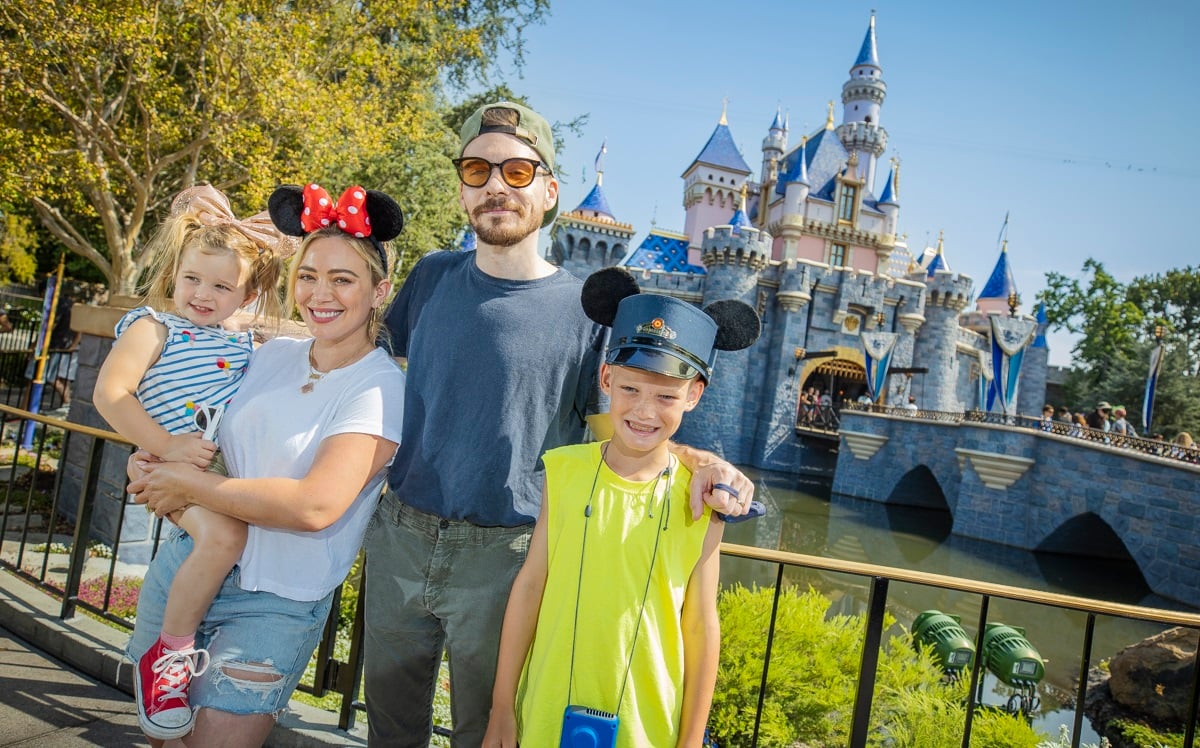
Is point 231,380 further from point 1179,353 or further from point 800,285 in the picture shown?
point 1179,353

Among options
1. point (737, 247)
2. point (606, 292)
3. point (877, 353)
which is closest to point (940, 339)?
point (877, 353)

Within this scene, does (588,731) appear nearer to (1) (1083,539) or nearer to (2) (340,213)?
(2) (340,213)

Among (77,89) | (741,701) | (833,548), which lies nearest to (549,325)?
(741,701)

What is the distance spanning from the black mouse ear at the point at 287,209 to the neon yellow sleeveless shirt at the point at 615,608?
2.96 ft

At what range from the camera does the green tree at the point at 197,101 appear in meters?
8.50

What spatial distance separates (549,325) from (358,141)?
9355 millimetres

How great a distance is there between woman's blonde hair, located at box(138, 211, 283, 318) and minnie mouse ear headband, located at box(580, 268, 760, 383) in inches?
34.8

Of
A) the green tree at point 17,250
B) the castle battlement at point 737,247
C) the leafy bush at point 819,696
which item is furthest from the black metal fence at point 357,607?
the castle battlement at point 737,247

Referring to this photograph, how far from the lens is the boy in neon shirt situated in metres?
1.46

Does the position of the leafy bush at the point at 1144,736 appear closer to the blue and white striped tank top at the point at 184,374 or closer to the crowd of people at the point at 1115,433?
the blue and white striped tank top at the point at 184,374

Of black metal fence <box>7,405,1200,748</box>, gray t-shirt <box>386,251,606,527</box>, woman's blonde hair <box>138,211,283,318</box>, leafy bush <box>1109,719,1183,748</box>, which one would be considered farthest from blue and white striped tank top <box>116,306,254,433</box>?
leafy bush <box>1109,719,1183,748</box>

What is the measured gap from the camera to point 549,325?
5.64 ft

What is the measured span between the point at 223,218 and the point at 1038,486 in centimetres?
1528

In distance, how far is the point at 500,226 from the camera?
1729 mm
